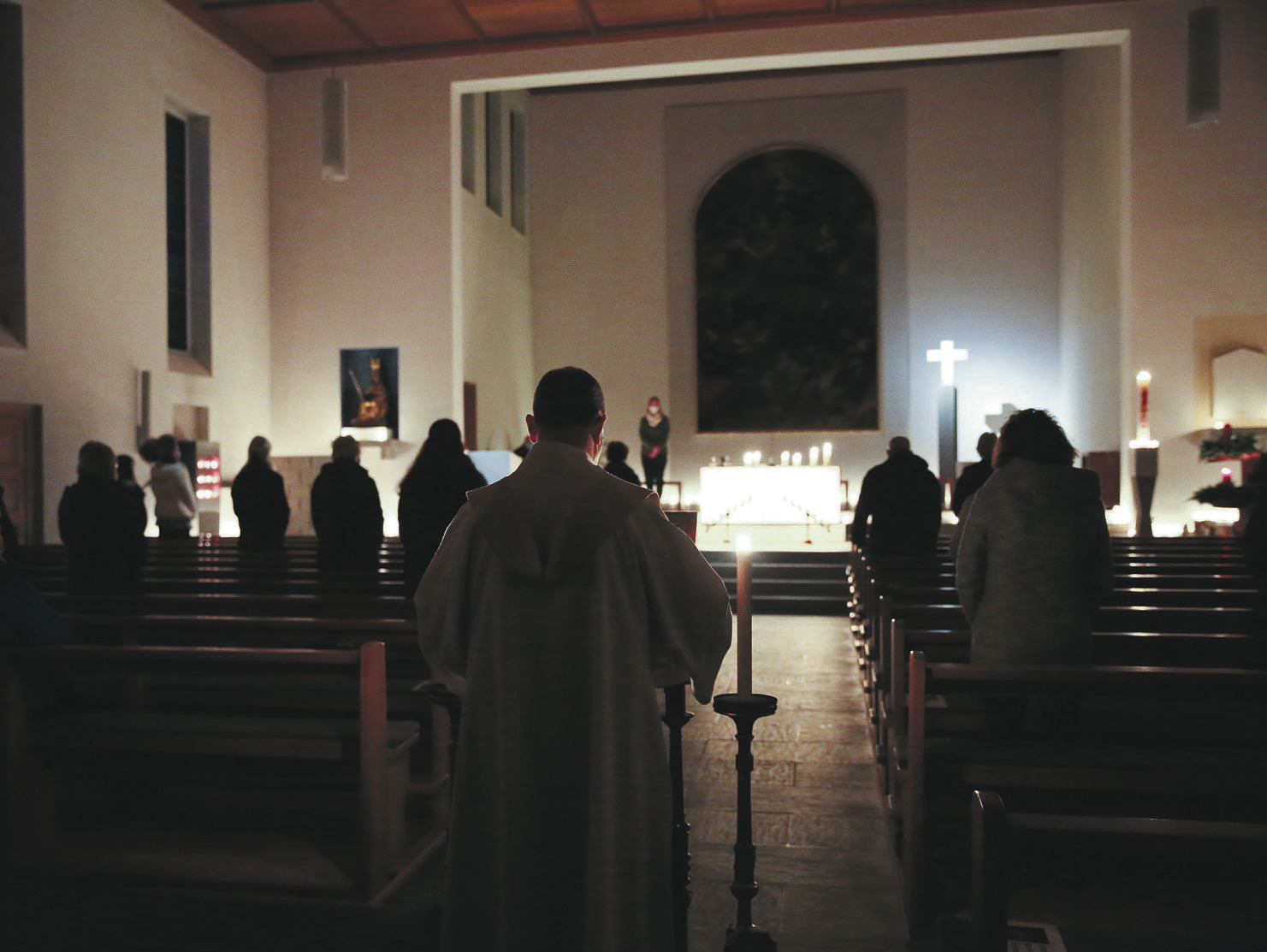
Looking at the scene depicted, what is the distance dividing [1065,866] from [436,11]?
35.6ft

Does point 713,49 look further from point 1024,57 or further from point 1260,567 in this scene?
point 1260,567

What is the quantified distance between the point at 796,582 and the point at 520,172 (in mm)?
9713

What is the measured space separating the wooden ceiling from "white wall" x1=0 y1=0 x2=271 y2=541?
58cm

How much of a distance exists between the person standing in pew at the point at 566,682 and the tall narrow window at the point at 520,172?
14.8 meters

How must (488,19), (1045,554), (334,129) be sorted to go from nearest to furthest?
(1045,554)
(334,129)
(488,19)

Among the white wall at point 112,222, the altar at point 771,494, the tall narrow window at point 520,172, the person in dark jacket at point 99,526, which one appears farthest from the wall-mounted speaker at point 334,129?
the tall narrow window at point 520,172

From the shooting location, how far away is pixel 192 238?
11.6 metres

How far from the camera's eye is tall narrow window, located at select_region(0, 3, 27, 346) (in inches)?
339

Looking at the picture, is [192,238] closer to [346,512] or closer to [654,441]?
[654,441]

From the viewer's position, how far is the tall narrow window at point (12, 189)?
8609 millimetres

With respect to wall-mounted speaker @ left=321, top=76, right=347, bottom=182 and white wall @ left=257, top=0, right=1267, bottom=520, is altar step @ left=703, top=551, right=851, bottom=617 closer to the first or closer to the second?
white wall @ left=257, top=0, right=1267, bottom=520

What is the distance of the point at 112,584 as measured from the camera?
4559mm

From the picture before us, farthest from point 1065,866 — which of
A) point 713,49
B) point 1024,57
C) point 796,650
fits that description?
point 1024,57

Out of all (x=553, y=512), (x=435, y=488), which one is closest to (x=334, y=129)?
(x=435, y=488)
